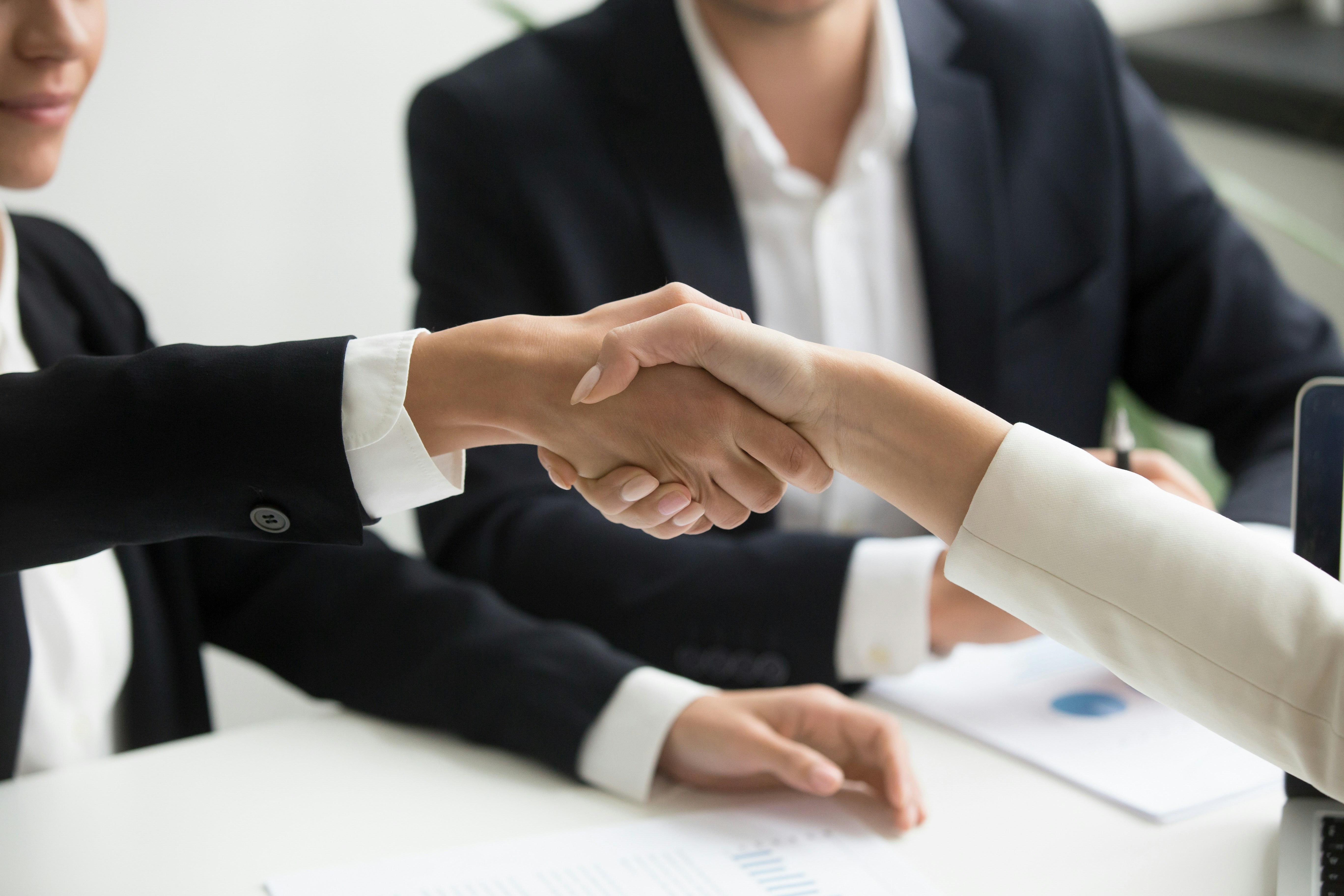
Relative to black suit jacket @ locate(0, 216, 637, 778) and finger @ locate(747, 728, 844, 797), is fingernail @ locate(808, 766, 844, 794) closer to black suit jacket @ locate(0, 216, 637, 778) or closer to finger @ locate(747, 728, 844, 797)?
finger @ locate(747, 728, 844, 797)

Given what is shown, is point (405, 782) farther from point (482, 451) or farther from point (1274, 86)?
point (1274, 86)

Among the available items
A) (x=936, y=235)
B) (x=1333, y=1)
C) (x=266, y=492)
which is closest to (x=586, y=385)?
(x=266, y=492)

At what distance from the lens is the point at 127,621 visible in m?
1.30

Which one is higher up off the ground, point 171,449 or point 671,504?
point 171,449

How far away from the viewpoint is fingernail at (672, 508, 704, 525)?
3.55 ft

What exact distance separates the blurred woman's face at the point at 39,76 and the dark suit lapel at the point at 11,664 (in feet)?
1.26

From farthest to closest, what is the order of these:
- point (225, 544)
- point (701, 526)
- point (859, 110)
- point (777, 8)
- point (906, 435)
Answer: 1. point (859, 110)
2. point (777, 8)
3. point (225, 544)
4. point (701, 526)
5. point (906, 435)

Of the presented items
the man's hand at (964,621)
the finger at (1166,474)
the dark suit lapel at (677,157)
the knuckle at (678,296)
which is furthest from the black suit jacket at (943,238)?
the knuckle at (678,296)

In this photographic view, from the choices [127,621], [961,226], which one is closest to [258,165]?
[127,621]

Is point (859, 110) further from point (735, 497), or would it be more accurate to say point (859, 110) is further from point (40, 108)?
point (40, 108)

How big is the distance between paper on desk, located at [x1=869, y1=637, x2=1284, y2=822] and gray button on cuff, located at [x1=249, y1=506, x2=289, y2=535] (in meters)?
0.62

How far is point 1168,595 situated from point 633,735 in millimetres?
463

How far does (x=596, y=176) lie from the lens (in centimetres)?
161

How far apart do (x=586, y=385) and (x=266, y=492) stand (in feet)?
0.81
